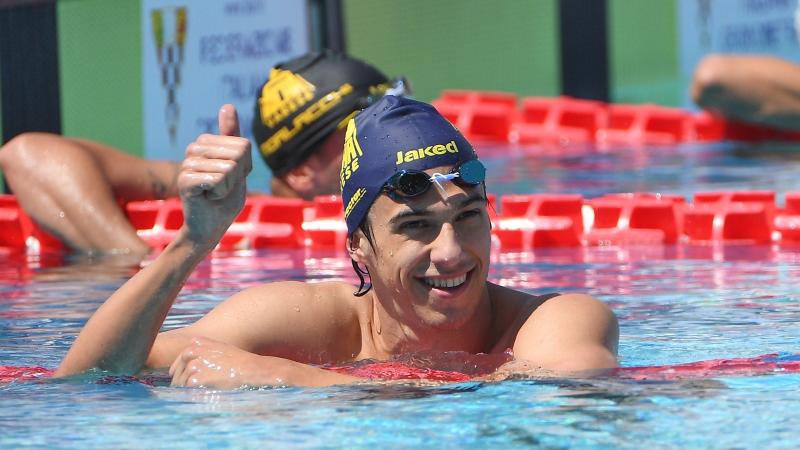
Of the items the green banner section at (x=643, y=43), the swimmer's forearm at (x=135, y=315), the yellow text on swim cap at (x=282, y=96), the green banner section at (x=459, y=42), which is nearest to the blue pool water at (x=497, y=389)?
the swimmer's forearm at (x=135, y=315)

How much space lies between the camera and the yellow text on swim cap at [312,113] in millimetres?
6945

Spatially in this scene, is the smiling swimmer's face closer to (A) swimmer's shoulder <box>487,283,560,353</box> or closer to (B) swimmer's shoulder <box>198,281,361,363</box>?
(A) swimmer's shoulder <box>487,283,560,353</box>

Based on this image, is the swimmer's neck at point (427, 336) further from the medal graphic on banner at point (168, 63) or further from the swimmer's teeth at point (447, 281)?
the medal graphic on banner at point (168, 63)

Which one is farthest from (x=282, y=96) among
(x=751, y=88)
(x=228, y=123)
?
(x=228, y=123)

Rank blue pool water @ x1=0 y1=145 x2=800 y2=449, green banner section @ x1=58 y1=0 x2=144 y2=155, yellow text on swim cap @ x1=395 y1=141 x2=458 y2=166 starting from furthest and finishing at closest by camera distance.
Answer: green banner section @ x1=58 y1=0 x2=144 y2=155 → yellow text on swim cap @ x1=395 y1=141 x2=458 y2=166 → blue pool water @ x1=0 y1=145 x2=800 y2=449

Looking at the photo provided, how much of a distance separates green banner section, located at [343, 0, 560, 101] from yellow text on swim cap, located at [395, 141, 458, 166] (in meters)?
11.1

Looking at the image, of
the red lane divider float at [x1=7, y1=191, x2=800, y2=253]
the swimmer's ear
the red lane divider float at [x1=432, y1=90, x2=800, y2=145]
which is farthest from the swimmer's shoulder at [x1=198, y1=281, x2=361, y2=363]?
the red lane divider float at [x1=432, y1=90, x2=800, y2=145]

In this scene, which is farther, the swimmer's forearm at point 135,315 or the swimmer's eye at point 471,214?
the swimmer's eye at point 471,214

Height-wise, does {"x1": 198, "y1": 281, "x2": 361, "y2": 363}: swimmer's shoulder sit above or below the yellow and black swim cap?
below

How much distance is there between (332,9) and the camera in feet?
33.1

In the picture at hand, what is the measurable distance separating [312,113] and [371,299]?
2.95 meters

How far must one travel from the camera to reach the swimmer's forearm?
11.5ft

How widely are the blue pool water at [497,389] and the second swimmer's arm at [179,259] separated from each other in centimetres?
8

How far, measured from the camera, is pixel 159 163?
284 inches
